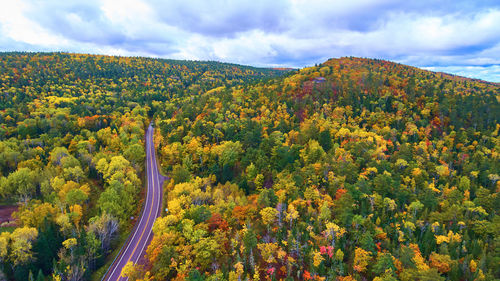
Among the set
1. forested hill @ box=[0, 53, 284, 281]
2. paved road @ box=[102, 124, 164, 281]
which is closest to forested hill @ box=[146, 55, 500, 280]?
paved road @ box=[102, 124, 164, 281]

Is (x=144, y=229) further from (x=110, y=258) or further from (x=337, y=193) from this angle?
(x=337, y=193)

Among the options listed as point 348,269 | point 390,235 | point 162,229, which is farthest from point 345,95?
point 162,229

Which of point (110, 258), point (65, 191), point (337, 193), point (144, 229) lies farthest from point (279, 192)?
point (65, 191)

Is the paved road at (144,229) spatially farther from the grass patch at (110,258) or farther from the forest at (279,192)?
the forest at (279,192)

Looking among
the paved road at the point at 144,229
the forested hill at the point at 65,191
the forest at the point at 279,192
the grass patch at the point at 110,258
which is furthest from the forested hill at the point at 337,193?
the forested hill at the point at 65,191

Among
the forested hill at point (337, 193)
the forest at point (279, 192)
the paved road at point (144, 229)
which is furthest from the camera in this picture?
the paved road at point (144, 229)

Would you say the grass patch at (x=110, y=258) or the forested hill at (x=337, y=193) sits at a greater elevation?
the forested hill at (x=337, y=193)
